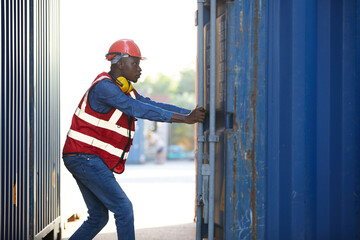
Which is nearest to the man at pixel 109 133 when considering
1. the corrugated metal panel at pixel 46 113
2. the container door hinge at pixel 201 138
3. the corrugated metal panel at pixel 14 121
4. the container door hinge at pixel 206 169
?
the container door hinge at pixel 201 138

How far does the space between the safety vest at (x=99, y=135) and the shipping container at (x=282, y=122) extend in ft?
2.39

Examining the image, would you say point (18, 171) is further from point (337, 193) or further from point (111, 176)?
point (337, 193)

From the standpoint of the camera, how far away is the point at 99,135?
4402 millimetres

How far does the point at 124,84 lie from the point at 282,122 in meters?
1.35

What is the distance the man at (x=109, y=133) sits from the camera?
13.8 feet

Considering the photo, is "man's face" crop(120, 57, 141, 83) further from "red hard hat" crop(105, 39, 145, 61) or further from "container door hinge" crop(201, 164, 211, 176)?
"container door hinge" crop(201, 164, 211, 176)

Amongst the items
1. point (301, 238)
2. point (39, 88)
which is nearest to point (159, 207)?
point (39, 88)

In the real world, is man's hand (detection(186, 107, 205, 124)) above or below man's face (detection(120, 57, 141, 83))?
below

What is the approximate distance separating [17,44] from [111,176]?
1577 millimetres

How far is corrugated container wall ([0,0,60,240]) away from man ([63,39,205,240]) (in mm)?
628

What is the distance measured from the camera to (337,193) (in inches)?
161

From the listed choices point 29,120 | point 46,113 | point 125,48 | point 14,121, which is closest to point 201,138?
point 125,48

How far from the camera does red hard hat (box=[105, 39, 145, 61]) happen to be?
4.56 m

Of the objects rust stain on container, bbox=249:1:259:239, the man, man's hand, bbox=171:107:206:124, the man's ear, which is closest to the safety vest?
the man
